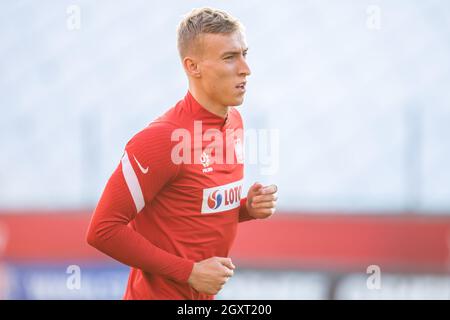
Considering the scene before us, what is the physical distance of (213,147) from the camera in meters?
2.60

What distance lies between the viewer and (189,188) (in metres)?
2.52

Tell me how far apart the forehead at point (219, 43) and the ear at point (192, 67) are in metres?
0.06

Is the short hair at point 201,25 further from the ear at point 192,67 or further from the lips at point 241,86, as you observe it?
the lips at point 241,86

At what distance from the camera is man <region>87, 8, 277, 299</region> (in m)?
2.42

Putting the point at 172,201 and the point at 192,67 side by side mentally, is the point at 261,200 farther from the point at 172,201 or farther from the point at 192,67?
the point at 192,67

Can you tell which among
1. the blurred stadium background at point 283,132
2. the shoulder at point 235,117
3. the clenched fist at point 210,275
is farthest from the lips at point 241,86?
the blurred stadium background at point 283,132

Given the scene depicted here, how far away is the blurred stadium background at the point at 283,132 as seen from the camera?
527cm

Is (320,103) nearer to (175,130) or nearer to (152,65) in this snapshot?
(152,65)

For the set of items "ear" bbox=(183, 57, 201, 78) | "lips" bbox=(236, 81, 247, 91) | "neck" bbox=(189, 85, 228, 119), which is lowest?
"neck" bbox=(189, 85, 228, 119)

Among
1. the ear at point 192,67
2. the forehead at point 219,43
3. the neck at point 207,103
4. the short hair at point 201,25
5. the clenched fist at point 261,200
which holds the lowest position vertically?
the clenched fist at point 261,200

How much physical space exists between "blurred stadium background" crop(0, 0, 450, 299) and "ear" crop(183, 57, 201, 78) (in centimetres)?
280

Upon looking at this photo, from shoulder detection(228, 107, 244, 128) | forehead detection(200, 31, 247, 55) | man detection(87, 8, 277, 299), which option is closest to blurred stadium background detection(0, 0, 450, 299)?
shoulder detection(228, 107, 244, 128)

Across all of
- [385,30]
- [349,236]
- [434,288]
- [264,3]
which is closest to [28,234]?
[349,236]

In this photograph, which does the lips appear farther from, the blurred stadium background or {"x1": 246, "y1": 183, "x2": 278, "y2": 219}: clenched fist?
the blurred stadium background
